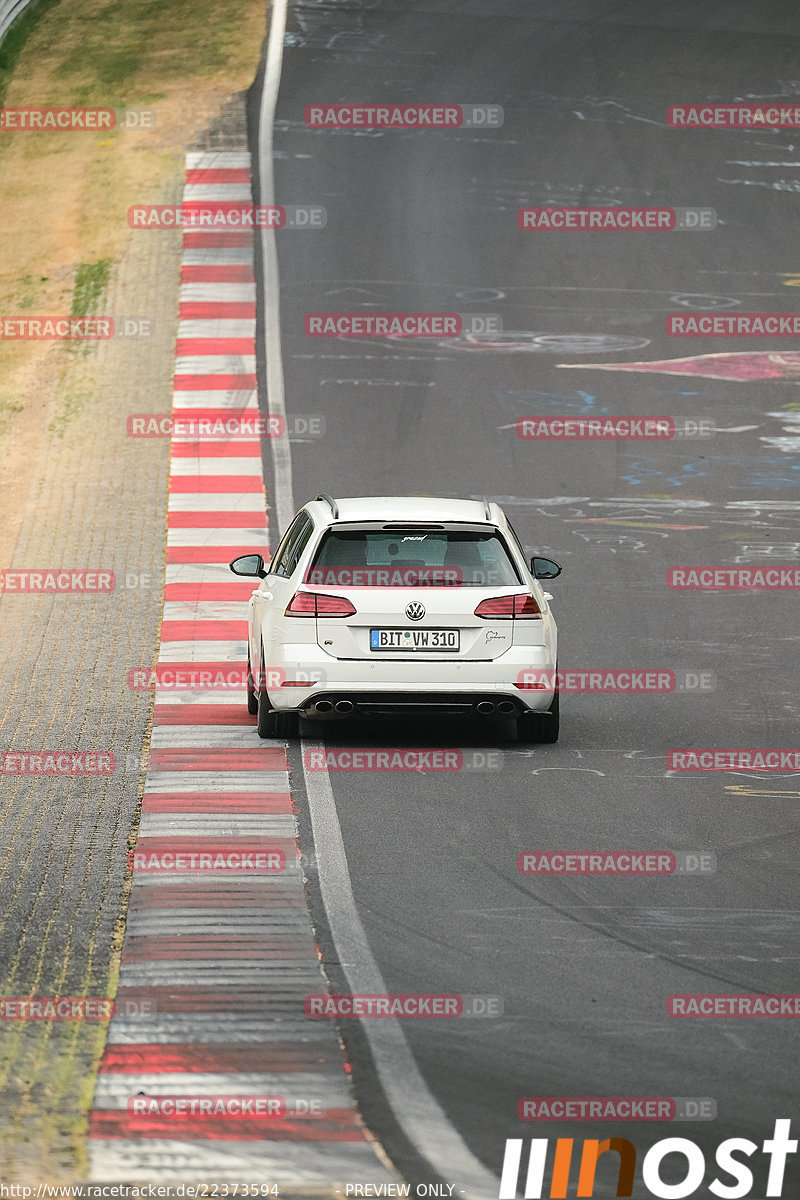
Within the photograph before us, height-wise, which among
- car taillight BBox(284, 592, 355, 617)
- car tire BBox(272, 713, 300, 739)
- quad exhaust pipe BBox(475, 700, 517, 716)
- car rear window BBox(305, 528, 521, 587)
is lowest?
car tire BBox(272, 713, 300, 739)

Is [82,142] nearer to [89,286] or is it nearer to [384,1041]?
[89,286]

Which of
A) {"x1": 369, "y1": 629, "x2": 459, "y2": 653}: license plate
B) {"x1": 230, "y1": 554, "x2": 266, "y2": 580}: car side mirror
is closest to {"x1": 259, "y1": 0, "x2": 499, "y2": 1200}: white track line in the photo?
{"x1": 369, "y1": 629, "x2": 459, "y2": 653}: license plate

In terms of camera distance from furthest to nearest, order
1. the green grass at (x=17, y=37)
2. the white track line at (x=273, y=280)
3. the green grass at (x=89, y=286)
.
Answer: the green grass at (x=17, y=37) → the green grass at (x=89, y=286) → the white track line at (x=273, y=280)

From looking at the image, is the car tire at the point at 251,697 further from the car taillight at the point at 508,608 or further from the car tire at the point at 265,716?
the car taillight at the point at 508,608

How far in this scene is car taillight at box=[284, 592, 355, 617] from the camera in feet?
38.6

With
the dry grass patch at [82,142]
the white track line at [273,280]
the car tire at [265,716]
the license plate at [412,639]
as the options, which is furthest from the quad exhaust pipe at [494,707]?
the dry grass patch at [82,142]

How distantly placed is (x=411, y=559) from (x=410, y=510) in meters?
0.39

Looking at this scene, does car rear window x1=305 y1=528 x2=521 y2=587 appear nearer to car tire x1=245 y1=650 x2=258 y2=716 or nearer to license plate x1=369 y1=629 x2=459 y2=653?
license plate x1=369 y1=629 x2=459 y2=653

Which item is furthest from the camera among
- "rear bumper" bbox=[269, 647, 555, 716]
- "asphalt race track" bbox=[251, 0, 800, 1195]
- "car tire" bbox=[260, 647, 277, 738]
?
"car tire" bbox=[260, 647, 277, 738]

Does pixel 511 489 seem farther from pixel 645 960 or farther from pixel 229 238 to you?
pixel 645 960

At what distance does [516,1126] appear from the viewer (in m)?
6.02

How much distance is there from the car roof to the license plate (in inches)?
30.8

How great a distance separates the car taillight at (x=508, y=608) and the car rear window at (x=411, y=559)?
0.14 m

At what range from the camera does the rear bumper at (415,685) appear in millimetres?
11664
